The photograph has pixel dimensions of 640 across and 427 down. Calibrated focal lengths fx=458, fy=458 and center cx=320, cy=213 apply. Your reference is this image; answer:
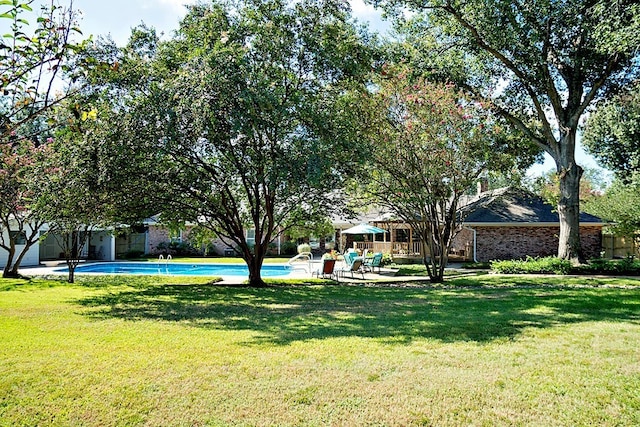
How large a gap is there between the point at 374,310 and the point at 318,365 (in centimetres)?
428

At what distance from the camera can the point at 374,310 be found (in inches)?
366

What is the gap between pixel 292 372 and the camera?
4.92 meters

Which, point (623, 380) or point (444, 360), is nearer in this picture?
point (623, 380)

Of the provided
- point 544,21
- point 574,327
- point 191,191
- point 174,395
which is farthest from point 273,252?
point 174,395

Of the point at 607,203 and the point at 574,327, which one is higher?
the point at 607,203

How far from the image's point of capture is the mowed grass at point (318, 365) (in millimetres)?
3988

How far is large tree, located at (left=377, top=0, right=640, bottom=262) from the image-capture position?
17.3m

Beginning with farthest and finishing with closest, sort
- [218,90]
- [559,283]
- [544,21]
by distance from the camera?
[544,21], [559,283], [218,90]

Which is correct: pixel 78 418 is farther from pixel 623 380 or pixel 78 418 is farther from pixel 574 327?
pixel 574 327

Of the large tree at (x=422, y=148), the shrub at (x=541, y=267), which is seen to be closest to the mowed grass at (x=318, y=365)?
the large tree at (x=422, y=148)

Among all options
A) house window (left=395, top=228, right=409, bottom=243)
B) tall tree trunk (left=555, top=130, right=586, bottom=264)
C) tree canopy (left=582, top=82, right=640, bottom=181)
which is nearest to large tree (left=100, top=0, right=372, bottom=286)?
tall tree trunk (left=555, top=130, right=586, bottom=264)

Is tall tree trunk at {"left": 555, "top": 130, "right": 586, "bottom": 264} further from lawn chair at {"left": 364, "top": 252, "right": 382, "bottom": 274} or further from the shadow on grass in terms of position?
lawn chair at {"left": 364, "top": 252, "right": 382, "bottom": 274}

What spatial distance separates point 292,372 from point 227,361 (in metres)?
0.86

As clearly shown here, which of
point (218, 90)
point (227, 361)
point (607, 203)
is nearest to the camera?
point (227, 361)
